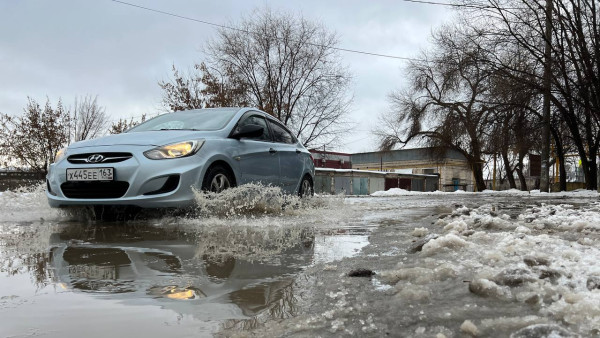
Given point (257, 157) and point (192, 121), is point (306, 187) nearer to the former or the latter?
point (257, 157)

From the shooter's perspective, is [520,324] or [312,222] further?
[312,222]

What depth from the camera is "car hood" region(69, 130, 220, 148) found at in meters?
4.71

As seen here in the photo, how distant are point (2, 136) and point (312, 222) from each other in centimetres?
2806

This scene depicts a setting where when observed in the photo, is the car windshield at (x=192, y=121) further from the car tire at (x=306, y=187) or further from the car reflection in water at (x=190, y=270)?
the car reflection in water at (x=190, y=270)

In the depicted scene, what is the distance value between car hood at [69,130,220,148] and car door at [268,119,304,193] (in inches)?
58.0

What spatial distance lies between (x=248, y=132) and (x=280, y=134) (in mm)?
1403

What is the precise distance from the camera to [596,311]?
1.39 m

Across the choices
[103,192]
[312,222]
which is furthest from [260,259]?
[103,192]

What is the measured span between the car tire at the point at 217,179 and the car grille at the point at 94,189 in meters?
0.79

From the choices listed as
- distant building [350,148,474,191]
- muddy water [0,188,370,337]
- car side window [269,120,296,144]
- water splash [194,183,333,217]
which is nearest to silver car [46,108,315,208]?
water splash [194,183,333,217]

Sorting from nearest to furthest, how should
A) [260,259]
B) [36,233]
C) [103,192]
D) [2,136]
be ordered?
[260,259] → [36,233] → [103,192] → [2,136]

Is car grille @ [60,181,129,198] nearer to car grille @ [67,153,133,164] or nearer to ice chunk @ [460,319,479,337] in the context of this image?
car grille @ [67,153,133,164]

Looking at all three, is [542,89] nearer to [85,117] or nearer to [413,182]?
[413,182]

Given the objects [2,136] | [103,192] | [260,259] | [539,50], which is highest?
[539,50]
